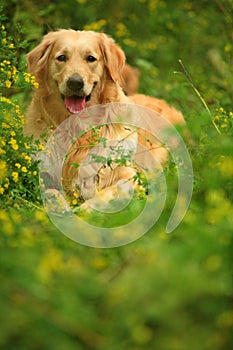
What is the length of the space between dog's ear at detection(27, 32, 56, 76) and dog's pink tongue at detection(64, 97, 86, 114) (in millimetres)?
328

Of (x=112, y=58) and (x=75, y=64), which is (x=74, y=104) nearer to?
(x=75, y=64)

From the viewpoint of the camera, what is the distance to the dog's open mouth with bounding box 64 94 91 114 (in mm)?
5254

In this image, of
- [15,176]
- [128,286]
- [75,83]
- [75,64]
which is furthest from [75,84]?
[128,286]

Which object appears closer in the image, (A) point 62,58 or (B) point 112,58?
(A) point 62,58

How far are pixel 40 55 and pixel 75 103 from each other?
442 millimetres

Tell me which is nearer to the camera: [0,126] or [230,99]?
[0,126]

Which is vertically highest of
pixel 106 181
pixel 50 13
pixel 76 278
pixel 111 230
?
pixel 50 13

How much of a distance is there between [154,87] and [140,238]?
16.0ft

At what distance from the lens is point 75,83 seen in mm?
5094

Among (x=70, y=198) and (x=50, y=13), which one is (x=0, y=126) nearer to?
(x=70, y=198)

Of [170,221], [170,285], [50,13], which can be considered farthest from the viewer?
[50,13]

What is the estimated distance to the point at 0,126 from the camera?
13.9ft

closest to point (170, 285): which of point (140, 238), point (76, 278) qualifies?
point (76, 278)

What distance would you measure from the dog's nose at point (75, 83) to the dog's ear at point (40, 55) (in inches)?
14.1
